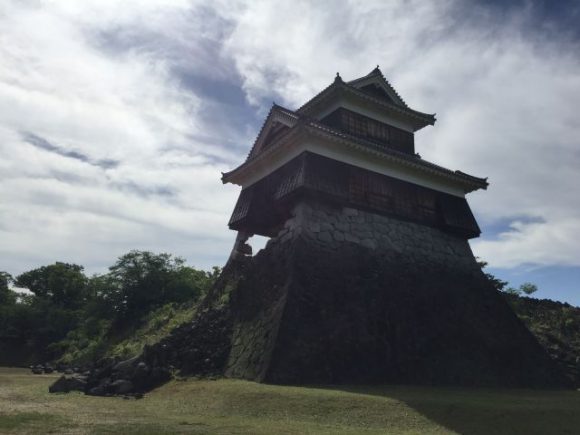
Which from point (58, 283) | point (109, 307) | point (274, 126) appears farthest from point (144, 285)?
point (58, 283)

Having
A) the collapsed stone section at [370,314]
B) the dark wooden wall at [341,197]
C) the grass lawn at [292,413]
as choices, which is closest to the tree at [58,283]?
the dark wooden wall at [341,197]

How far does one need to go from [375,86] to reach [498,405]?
13575mm

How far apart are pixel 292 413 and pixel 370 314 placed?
5063 mm

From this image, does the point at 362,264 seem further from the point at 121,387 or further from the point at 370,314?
the point at 121,387

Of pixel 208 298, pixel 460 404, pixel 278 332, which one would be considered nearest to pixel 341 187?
pixel 278 332

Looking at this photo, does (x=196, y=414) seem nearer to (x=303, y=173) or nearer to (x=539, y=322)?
(x=303, y=173)

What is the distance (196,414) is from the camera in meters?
7.64

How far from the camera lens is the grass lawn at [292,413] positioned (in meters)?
6.23

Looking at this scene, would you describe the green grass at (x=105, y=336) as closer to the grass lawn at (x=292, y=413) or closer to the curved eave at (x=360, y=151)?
the curved eave at (x=360, y=151)

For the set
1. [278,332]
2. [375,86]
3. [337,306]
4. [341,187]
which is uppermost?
[375,86]

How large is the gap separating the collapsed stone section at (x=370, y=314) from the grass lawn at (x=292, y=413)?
1207 millimetres

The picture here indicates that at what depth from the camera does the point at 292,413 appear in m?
7.34

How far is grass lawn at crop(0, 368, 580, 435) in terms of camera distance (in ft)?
20.5

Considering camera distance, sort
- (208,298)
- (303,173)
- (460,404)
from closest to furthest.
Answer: (460,404) → (303,173) → (208,298)
